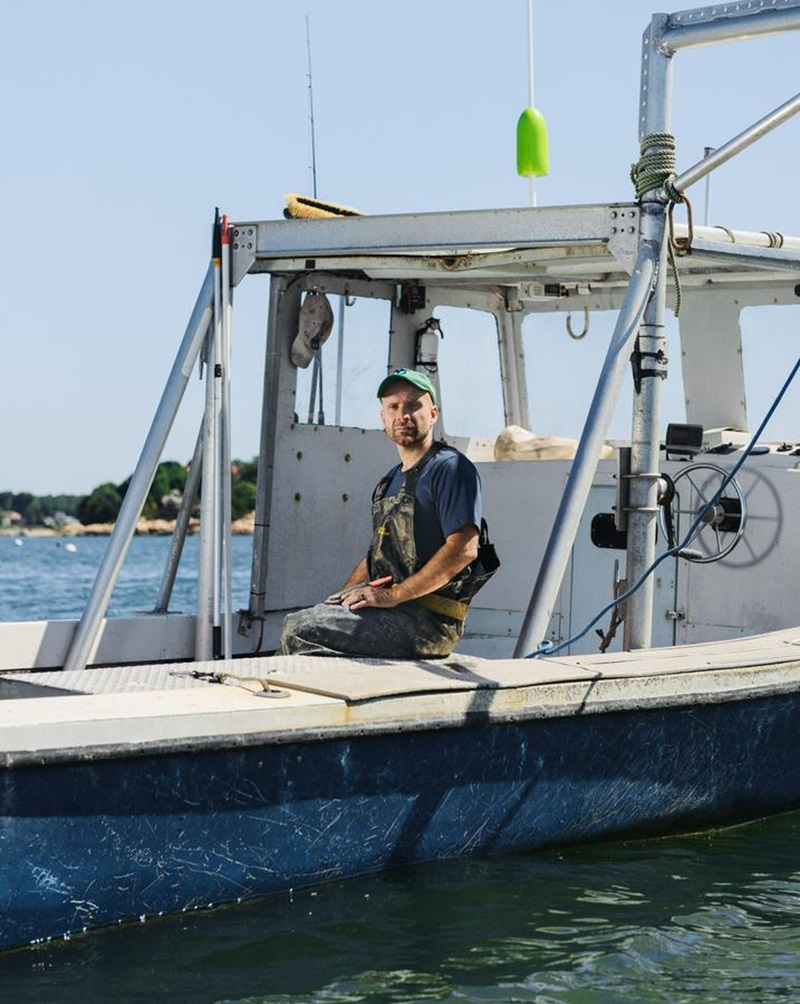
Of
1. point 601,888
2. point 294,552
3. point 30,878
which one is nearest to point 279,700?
point 30,878

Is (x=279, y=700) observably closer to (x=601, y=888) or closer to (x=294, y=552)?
(x=601, y=888)

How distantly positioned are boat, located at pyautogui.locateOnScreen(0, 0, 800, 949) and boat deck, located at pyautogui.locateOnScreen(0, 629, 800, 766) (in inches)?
0.5

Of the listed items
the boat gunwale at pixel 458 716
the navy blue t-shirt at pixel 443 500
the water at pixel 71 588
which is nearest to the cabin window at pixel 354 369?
the navy blue t-shirt at pixel 443 500

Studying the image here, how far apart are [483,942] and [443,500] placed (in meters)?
1.75

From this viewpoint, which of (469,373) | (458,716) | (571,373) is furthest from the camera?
(469,373)

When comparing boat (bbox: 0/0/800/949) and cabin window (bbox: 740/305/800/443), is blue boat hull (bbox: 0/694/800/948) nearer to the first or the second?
boat (bbox: 0/0/800/949)

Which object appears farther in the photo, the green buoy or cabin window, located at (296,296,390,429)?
cabin window, located at (296,296,390,429)

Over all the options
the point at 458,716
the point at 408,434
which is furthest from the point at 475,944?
the point at 408,434

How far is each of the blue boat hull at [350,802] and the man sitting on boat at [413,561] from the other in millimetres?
671

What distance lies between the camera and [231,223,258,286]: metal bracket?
7922 millimetres

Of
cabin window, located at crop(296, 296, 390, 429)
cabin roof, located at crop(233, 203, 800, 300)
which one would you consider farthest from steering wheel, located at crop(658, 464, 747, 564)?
cabin window, located at crop(296, 296, 390, 429)

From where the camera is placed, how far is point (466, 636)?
9250mm

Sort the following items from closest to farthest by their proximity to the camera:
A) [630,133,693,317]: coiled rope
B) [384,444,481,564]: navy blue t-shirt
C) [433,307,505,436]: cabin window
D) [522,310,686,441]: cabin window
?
[384,444,481,564]: navy blue t-shirt → [630,133,693,317]: coiled rope → [522,310,686,441]: cabin window → [433,307,505,436]: cabin window

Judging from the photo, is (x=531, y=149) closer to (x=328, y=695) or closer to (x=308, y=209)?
(x=308, y=209)
